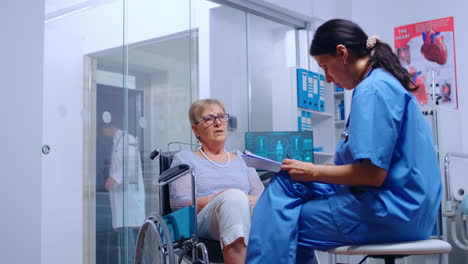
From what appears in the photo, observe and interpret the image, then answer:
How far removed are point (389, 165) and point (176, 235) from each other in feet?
3.35

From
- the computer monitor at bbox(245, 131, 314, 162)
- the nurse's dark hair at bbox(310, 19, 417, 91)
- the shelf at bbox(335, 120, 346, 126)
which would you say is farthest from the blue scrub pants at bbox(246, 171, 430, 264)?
the shelf at bbox(335, 120, 346, 126)

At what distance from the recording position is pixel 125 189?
141 inches

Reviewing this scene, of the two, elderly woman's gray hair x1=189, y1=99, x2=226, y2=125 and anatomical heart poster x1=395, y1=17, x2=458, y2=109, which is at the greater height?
anatomical heart poster x1=395, y1=17, x2=458, y2=109

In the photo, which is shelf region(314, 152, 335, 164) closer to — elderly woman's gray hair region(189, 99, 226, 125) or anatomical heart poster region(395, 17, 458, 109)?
anatomical heart poster region(395, 17, 458, 109)

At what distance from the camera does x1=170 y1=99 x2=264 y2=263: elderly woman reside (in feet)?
7.49

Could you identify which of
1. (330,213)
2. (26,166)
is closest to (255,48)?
(26,166)

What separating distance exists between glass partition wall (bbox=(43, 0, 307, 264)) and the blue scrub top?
1807 millimetres

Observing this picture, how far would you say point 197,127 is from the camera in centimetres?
302

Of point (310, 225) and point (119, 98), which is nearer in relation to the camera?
point (310, 225)

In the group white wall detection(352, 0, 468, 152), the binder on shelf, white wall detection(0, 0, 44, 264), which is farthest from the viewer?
white wall detection(352, 0, 468, 152)

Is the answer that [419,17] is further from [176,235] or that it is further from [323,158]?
[176,235]

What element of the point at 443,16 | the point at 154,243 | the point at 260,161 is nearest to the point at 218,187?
the point at 154,243

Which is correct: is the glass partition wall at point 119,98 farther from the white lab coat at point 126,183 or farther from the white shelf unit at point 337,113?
the white shelf unit at point 337,113

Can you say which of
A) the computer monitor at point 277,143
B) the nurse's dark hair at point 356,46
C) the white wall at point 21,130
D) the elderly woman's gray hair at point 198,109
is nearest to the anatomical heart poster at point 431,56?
the computer monitor at point 277,143
